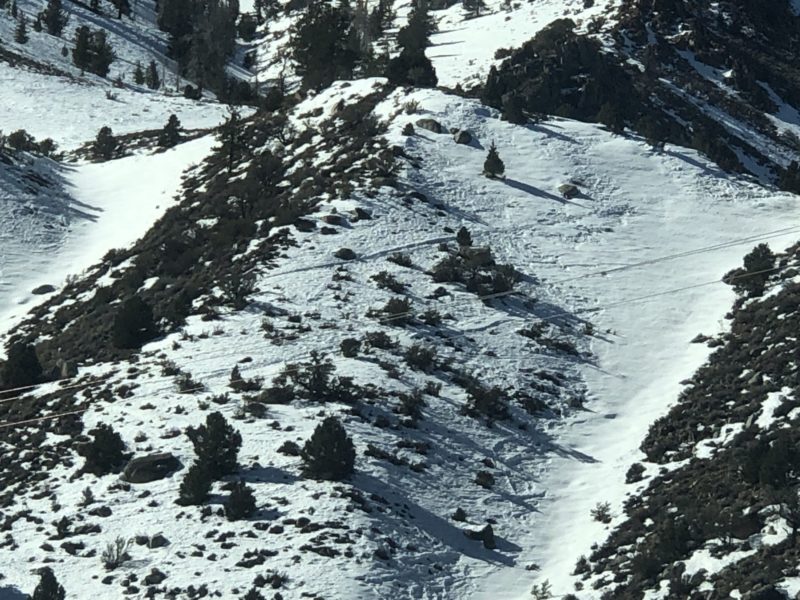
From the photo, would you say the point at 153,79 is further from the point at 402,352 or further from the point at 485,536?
the point at 485,536

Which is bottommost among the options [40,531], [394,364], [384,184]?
[40,531]

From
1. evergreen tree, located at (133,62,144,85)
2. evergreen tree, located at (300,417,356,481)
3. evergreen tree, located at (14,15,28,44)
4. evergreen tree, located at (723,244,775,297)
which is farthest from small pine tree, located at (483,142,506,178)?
evergreen tree, located at (14,15,28,44)

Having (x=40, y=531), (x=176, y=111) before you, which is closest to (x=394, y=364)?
(x=40, y=531)

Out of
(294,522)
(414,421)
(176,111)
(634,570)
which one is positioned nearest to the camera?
(634,570)

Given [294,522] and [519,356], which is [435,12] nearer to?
[519,356]

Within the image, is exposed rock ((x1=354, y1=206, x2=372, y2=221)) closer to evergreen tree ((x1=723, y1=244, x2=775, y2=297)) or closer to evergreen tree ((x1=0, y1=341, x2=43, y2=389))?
evergreen tree ((x1=0, y1=341, x2=43, y2=389))

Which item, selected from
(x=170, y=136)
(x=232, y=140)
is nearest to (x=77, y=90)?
(x=170, y=136)
